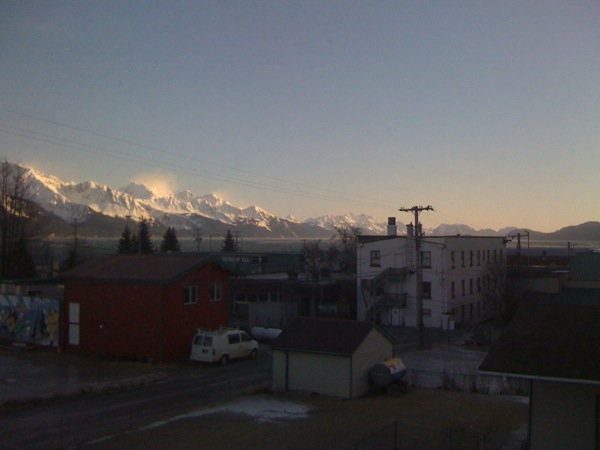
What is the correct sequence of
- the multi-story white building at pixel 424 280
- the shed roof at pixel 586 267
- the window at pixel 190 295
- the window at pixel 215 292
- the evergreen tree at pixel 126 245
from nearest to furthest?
the window at pixel 190 295 → the window at pixel 215 292 → the shed roof at pixel 586 267 → the multi-story white building at pixel 424 280 → the evergreen tree at pixel 126 245

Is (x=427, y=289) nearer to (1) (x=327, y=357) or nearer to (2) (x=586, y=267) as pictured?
(2) (x=586, y=267)

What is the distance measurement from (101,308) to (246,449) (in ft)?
61.3

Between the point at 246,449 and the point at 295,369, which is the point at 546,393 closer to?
the point at 246,449

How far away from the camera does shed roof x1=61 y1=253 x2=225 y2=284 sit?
3147 centimetres

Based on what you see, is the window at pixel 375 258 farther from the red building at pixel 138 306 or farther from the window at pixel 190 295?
the window at pixel 190 295

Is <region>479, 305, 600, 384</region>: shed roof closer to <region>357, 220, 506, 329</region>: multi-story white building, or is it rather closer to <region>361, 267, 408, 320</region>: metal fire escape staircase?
<region>357, 220, 506, 329</region>: multi-story white building

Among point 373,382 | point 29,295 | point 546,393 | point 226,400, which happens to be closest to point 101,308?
point 29,295

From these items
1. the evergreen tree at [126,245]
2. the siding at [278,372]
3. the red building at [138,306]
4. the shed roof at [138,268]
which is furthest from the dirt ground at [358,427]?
the evergreen tree at [126,245]

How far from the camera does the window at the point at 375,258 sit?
56.2 metres

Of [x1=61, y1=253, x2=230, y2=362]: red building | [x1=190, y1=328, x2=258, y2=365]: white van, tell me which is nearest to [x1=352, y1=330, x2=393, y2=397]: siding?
[x1=190, y1=328, x2=258, y2=365]: white van

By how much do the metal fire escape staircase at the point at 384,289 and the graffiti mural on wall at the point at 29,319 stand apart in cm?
2831

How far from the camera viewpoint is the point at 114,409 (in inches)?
818

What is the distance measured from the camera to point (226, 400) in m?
22.6

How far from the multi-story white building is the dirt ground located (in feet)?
101
